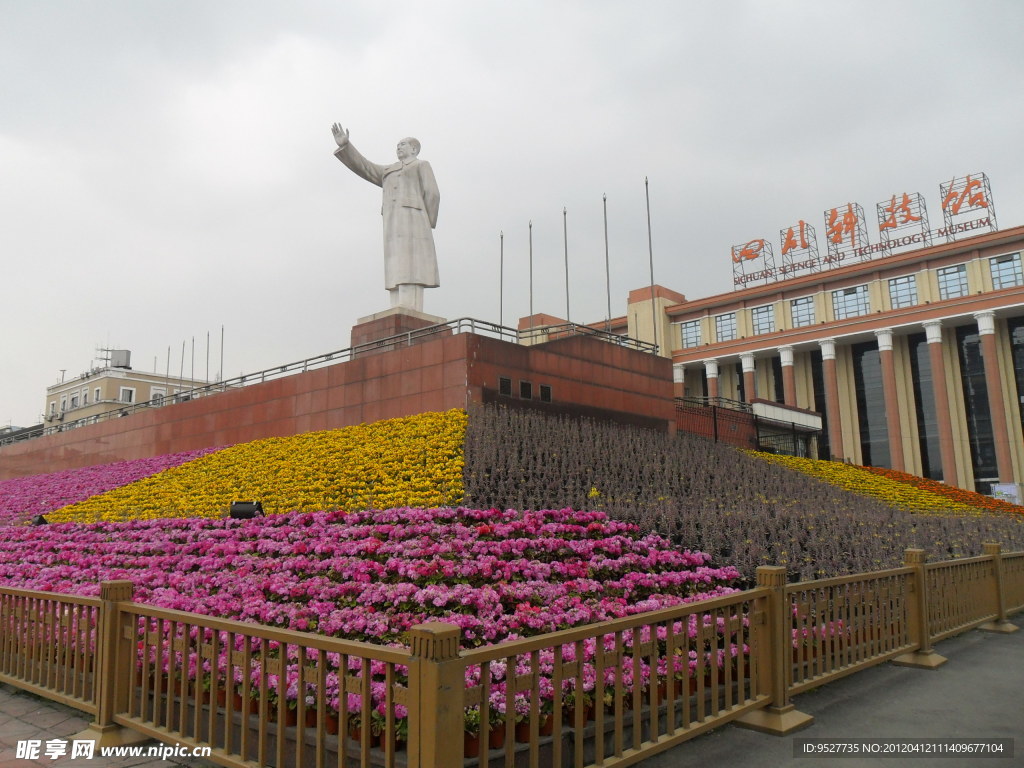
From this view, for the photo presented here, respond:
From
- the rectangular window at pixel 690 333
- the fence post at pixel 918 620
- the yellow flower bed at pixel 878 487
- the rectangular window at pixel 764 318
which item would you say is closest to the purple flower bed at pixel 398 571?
the fence post at pixel 918 620

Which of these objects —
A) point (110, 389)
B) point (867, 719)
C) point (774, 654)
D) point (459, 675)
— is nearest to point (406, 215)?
point (774, 654)

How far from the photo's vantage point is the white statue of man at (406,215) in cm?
1725

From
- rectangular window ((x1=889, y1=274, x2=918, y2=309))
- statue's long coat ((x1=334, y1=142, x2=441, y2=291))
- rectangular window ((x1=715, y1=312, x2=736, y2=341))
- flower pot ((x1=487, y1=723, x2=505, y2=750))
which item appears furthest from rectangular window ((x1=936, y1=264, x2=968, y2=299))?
flower pot ((x1=487, y1=723, x2=505, y2=750))

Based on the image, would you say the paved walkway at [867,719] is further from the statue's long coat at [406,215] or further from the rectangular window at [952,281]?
the rectangular window at [952,281]

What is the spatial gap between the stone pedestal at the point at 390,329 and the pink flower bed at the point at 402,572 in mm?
6314

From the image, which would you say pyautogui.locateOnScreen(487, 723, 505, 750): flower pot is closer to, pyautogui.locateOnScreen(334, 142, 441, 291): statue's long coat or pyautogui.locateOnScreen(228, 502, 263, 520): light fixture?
pyautogui.locateOnScreen(228, 502, 263, 520): light fixture

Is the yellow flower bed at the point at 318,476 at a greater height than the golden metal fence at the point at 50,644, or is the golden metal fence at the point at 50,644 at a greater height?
the yellow flower bed at the point at 318,476

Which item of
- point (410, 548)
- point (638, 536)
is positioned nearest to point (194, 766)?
point (410, 548)

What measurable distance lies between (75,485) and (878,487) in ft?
71.3

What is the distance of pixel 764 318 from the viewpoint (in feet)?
128

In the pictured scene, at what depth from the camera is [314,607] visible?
5668 millimetres

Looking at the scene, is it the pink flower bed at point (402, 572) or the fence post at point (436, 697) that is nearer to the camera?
the fence post at point (436, 697)

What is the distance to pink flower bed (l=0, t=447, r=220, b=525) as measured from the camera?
56.8 ft

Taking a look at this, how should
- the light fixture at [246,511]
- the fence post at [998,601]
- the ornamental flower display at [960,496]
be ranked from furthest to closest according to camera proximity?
the ornamental flower display at [960,496] < the light fixture at [246,511] < the fence post at [998,601]
